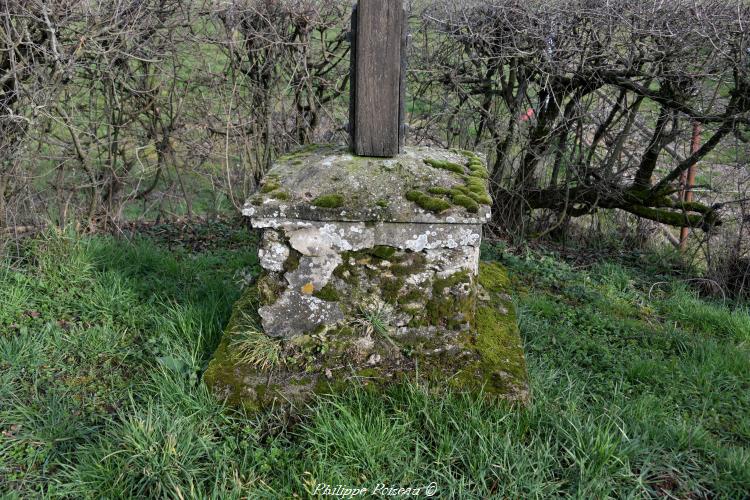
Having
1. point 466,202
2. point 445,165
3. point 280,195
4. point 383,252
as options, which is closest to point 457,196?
point 466,202

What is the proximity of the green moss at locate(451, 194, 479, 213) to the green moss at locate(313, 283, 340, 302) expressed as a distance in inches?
30.1

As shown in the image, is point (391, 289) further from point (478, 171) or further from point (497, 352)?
point (478, 171)

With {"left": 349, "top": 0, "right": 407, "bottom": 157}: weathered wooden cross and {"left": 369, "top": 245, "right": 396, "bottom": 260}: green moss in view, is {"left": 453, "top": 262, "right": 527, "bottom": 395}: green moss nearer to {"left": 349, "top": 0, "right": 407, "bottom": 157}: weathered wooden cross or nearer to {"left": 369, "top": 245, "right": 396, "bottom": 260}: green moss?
{"left": 369, "top": 245, "right": 396, "bottom": 260}: green moss

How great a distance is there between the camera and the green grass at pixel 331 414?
2.41 meters

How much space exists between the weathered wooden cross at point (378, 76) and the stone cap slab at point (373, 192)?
0.12 metres

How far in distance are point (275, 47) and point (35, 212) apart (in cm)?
264

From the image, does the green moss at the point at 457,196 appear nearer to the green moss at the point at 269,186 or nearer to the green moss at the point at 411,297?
the green moss at the point at 411,297

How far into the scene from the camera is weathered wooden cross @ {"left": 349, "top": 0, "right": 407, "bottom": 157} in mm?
2955

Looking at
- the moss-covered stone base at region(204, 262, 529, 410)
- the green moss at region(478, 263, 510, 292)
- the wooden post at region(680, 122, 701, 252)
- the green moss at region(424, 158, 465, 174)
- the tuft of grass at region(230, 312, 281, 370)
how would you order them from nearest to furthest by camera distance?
the moss-covered stone base at region(204, 262, 529, 410) → the tuft of grass at region(230, 312, 281, 370) → the green moss at region(424, 158, 465, 174) → the green moss at region(478, 263, 510, 292) → the wooden post at region(680, 122, 701, 252)

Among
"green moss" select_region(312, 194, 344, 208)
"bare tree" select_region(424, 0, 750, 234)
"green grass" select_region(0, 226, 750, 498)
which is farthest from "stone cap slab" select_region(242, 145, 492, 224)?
"bare tree" select_region(424, 0, 750, 234)

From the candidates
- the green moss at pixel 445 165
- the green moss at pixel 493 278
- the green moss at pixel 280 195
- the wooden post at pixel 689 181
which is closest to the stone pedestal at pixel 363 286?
the green moss at pixel 280 195

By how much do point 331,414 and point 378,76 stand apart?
1.72 meters

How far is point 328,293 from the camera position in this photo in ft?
9.77

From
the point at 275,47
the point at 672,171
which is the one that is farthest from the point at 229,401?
the point at 672,171
